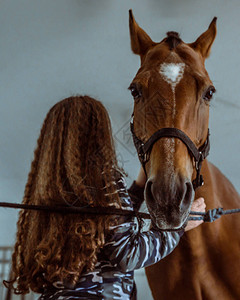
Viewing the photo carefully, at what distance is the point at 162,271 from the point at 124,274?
1.15 feet

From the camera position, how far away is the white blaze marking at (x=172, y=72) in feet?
2.45

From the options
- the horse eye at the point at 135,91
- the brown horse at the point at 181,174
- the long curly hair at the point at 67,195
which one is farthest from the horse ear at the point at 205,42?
the long curly hair at the point at 67,195

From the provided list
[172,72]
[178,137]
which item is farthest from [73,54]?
[178,137]

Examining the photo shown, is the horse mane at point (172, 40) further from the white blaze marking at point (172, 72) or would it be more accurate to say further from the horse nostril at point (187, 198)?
the horse nostril at point (187, 198)

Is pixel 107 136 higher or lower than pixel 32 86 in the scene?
lower

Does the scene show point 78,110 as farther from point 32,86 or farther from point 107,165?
point 32,86

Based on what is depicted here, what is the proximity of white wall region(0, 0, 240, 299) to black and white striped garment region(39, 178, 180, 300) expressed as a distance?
64 cm

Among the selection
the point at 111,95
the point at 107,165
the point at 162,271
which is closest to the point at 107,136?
the point at 107,165

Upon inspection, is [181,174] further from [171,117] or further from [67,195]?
[67,195]

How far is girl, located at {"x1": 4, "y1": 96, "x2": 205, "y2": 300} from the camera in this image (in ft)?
2.08

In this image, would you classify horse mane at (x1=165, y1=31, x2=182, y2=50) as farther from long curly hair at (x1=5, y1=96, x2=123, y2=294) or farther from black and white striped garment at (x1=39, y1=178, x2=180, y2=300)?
black and white striped garment at (x1=39, y1=178, x2=180, y2=300)

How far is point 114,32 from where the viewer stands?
4.55 ft

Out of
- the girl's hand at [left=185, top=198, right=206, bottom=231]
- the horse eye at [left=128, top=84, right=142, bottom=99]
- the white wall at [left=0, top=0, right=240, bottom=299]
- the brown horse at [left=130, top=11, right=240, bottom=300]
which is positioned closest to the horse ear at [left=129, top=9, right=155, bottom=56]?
the brown horse at [left=130, top=11, right=240, bottom=300]

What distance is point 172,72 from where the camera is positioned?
763 millimetres
